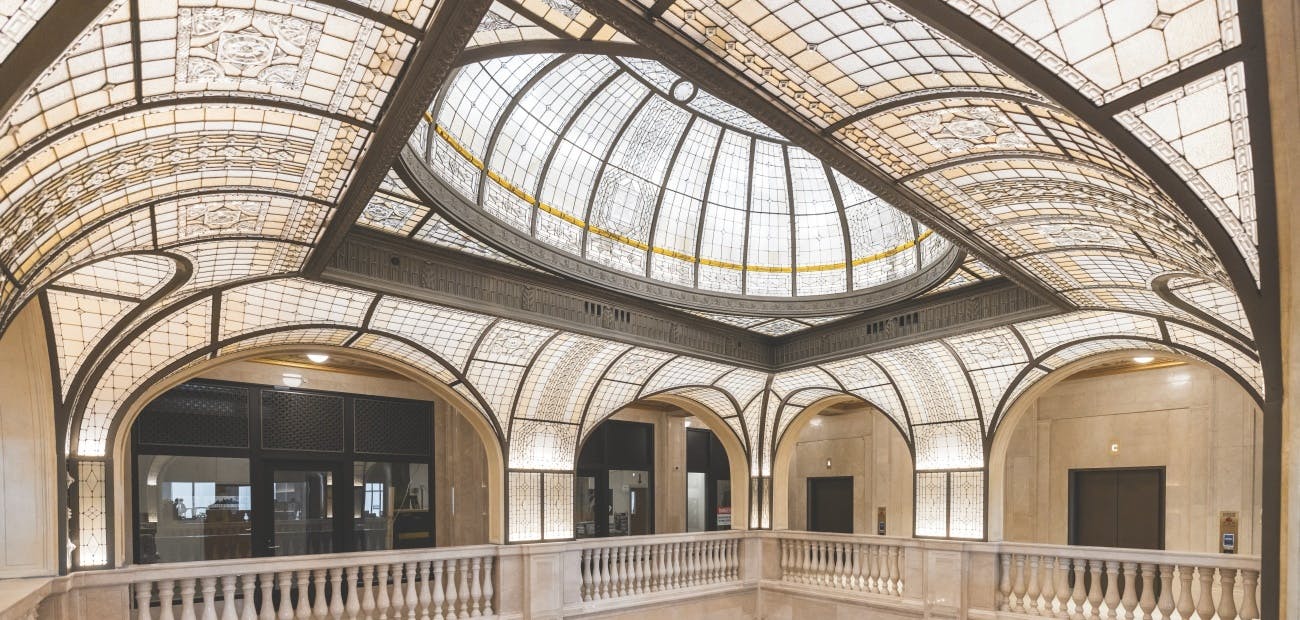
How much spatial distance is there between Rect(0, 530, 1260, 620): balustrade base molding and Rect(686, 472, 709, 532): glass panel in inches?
198

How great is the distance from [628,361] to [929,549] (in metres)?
4.90

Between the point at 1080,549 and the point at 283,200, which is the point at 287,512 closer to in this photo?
the point at 283,200

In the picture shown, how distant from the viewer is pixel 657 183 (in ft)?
33.4

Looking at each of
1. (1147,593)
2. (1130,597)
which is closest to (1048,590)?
(1130,597)

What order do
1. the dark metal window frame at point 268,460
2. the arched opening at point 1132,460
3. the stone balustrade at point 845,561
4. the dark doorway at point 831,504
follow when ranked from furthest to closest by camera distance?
1. the dark doorway at point 831,504
2. the stone balustrade at point 845,561
3. the arched opening at point 1132,460
4. the dark metal window frame at point 268,460

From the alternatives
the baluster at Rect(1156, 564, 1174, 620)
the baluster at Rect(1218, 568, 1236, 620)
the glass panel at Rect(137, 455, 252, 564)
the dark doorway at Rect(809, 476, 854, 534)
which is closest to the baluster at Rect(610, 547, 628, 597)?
the glass panel at Rect(137, 455, 252, 564)

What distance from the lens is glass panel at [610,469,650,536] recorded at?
17016 millimetres

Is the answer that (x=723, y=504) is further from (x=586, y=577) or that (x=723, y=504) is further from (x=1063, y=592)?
(x=1063, y=592)

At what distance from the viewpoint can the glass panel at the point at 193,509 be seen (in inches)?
435

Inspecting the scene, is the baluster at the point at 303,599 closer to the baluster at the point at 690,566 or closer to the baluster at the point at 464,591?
the baluster at the point at 464,591

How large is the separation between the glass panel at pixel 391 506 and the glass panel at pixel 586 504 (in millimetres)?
3563

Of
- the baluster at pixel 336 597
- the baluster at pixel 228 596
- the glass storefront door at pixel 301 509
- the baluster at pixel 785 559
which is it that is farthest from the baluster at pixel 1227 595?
the glass storefront door at pixel 301 509

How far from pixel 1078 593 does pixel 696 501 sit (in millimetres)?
10157

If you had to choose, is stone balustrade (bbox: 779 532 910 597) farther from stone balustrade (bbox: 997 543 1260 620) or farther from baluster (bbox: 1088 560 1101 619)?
baluster (bbox: 1088 560 1101 619)
